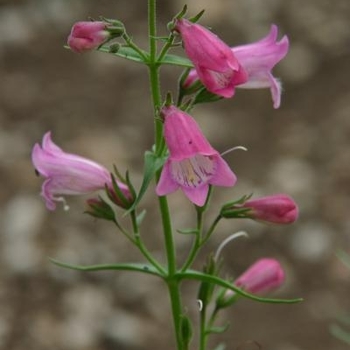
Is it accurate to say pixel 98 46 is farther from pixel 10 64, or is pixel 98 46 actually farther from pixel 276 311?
pixel 10 64

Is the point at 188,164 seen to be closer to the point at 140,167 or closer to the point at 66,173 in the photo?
the point at 66,173

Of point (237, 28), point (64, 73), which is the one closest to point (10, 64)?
point (64, 73)

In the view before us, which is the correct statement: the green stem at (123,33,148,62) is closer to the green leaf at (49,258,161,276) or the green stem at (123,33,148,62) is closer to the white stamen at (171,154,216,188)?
the white stamen at (171,154,216,188)

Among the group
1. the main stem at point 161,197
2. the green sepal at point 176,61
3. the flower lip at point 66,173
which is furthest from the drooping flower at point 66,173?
the green sepal at point 176,61

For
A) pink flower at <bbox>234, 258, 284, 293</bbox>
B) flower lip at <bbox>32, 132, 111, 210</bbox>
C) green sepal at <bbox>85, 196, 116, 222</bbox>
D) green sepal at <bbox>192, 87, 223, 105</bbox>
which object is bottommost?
pink flower at <bbox>234, 258, 284, 293</bbox>

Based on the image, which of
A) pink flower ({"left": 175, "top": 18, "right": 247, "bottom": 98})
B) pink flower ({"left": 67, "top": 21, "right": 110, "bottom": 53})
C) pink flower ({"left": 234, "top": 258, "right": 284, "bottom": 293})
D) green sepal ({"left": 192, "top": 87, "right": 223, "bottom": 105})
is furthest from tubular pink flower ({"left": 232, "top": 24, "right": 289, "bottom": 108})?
pink flower ({"left": 234, "top": 258, "right": 284, "bottom": 293})

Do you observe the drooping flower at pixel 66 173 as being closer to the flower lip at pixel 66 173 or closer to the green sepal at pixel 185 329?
the flower lip at pixel 66 173

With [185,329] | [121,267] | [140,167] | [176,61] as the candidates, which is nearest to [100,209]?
[121,267]

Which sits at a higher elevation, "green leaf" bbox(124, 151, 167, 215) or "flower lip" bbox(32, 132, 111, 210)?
"green leaf" bbox(124, 151, 167, 215)
